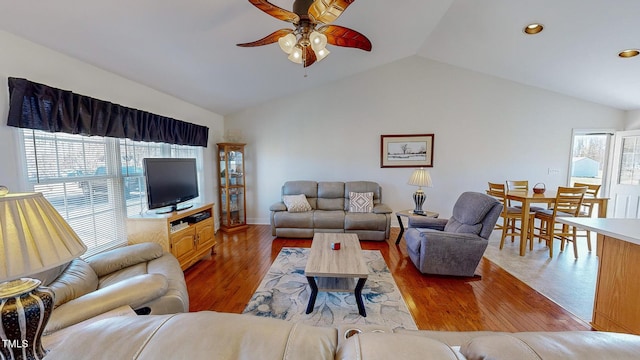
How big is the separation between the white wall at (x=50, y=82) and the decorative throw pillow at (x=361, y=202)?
10.6ft

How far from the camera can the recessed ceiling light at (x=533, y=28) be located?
2885 millimetres

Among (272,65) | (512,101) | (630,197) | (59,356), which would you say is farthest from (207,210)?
(630,197)

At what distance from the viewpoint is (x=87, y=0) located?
64.1 inches

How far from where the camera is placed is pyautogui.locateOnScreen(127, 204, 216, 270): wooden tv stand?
2.69 m

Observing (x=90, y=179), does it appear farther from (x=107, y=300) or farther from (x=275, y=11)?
(x=275, y=11)

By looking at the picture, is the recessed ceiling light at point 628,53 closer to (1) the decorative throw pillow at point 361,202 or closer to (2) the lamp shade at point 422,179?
(2) the lamp shade at point 422,179

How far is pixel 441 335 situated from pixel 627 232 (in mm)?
1643

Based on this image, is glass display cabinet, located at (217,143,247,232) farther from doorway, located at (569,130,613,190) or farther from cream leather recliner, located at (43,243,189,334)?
doorway, located at (569,130,613,190)

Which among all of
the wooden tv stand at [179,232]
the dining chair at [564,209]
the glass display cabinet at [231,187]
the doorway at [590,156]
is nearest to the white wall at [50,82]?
the wooden tv stand at [179,232]

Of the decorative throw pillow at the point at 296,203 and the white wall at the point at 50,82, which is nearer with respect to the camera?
the white wall at the point at 50,82

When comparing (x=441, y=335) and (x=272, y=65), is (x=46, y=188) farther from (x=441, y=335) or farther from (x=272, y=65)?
(x=441, y=335)

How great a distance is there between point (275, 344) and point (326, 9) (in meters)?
1.86

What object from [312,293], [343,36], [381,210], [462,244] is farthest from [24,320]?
[381,210]

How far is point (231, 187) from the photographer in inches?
187
